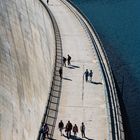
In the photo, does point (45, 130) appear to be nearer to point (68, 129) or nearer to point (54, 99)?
point (68, 129)

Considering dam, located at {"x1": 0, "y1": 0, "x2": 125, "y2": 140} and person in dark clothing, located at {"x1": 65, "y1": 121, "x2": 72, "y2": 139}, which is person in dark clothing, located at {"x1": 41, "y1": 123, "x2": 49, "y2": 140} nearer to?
dam, located at {"x1": 0, "y1": 0, "x2": 125, "y2": 140}

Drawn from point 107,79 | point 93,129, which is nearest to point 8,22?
point 107,79

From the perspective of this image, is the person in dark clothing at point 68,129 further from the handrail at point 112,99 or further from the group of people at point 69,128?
the handrail at point 112,99

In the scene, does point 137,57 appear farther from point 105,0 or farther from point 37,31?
point 105,0

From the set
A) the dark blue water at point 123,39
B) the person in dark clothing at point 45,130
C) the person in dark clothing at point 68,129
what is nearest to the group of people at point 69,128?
the person in dark clothing at point 68,129

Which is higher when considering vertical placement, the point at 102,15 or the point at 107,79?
the point at 102,15

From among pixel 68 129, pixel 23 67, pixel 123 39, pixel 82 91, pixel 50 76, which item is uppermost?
pixel 123 39

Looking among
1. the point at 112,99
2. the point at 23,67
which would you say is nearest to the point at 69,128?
the point at 112,99
